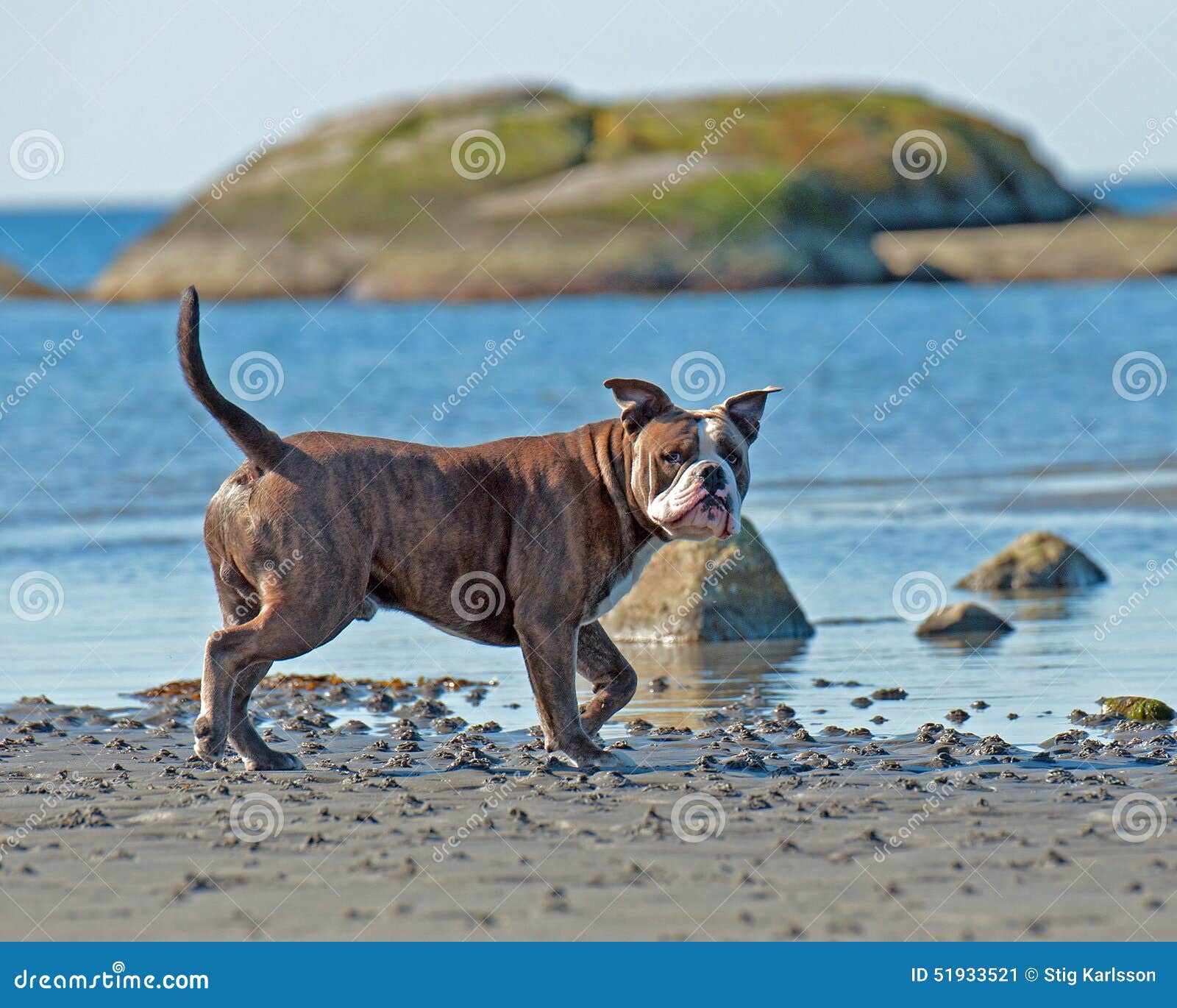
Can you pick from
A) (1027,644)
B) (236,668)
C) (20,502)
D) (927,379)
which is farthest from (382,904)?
(927,379)

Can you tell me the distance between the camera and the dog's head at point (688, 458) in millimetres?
7816

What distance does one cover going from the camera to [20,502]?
18.9m

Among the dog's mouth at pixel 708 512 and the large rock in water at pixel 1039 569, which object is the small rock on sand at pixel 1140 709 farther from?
the large rock in water at pixel 1039 569

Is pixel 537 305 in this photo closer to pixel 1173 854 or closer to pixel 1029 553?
pixel 1029 553

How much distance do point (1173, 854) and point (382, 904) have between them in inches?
108
